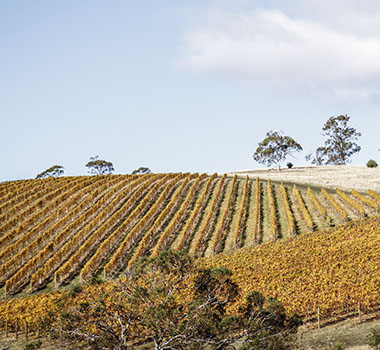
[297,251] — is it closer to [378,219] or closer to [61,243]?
[378,219]

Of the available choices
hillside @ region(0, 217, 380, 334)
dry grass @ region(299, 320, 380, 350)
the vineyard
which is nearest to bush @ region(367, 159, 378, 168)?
the vineyard

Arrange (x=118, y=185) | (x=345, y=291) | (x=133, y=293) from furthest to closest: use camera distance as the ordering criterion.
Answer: (x=118, y=185) → (x=345, y=291) → (x=133, y=293)

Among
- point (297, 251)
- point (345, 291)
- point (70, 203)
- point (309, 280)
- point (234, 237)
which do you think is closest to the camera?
point (345, 291)

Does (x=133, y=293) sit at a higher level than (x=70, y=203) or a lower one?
lower

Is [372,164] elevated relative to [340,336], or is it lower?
elevated

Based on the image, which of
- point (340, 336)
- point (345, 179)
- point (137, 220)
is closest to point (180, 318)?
point (340, 336)

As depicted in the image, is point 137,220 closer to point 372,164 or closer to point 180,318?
point 180,318

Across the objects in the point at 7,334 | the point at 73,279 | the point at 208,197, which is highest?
the point at 208,197

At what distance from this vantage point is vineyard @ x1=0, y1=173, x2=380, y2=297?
2063 inches

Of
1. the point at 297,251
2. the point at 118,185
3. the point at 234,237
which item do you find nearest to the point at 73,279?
the point at 234,237

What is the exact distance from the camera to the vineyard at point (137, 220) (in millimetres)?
52406

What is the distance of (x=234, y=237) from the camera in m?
55.5

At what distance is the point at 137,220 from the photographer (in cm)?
6406

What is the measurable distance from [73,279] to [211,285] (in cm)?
2866
